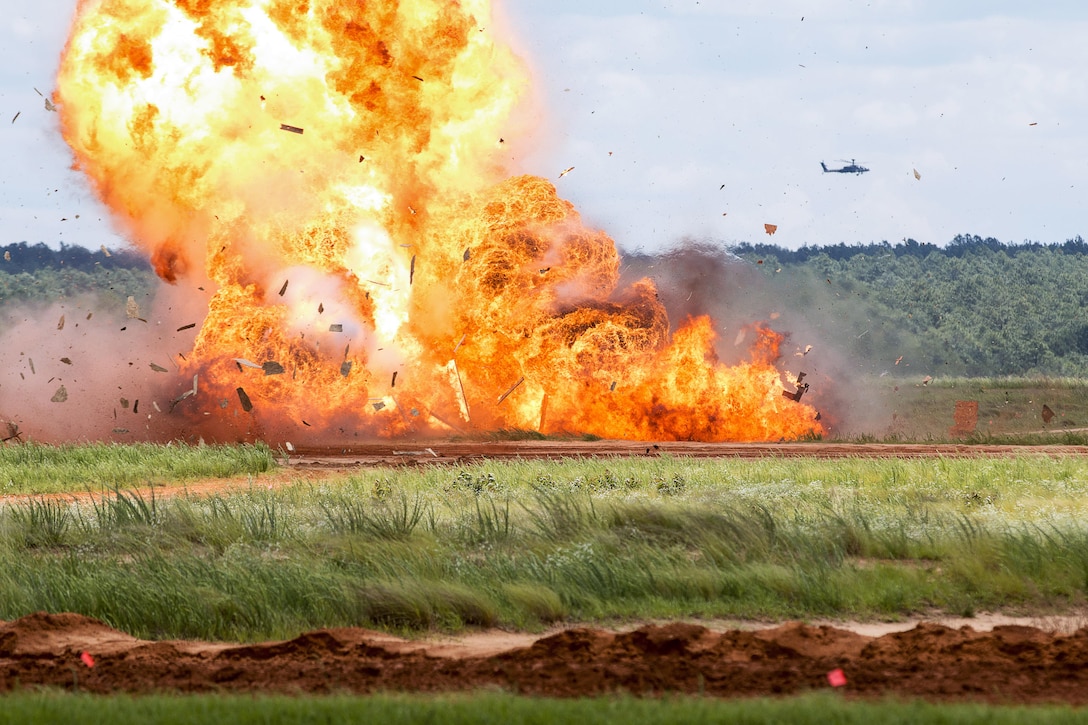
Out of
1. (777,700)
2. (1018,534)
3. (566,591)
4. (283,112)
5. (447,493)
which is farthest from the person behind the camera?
(283,112)

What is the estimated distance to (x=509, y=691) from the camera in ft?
30.1

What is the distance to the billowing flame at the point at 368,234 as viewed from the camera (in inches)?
1283

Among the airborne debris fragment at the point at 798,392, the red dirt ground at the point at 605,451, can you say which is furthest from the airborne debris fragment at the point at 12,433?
the airborne debris fragment at the point at 798,392

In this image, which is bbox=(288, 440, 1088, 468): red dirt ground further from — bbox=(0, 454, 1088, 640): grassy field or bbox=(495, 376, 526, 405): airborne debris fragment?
bbox=(0, 454, 1088, 640): grassy field

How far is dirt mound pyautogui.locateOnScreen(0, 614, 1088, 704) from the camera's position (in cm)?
923

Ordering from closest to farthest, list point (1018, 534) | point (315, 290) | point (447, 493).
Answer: point (1018, 534), point (447, 493), point (315, 290)

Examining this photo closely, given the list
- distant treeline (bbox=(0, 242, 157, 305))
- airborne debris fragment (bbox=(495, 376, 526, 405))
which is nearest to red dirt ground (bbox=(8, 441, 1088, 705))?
airborne debris fragment (bbox=(495, 376, 526, 405))

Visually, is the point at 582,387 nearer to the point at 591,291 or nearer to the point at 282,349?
Answer: the point at 591,291

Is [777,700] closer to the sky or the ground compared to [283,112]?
closer to the ground

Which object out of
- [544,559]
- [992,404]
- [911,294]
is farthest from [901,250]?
[544,559]

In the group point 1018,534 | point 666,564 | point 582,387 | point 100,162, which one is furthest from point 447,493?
point 100,162

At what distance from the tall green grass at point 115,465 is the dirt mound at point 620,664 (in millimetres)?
13632

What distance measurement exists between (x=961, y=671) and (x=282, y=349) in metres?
28.9

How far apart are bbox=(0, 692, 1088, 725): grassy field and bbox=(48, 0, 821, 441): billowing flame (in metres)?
26.3
